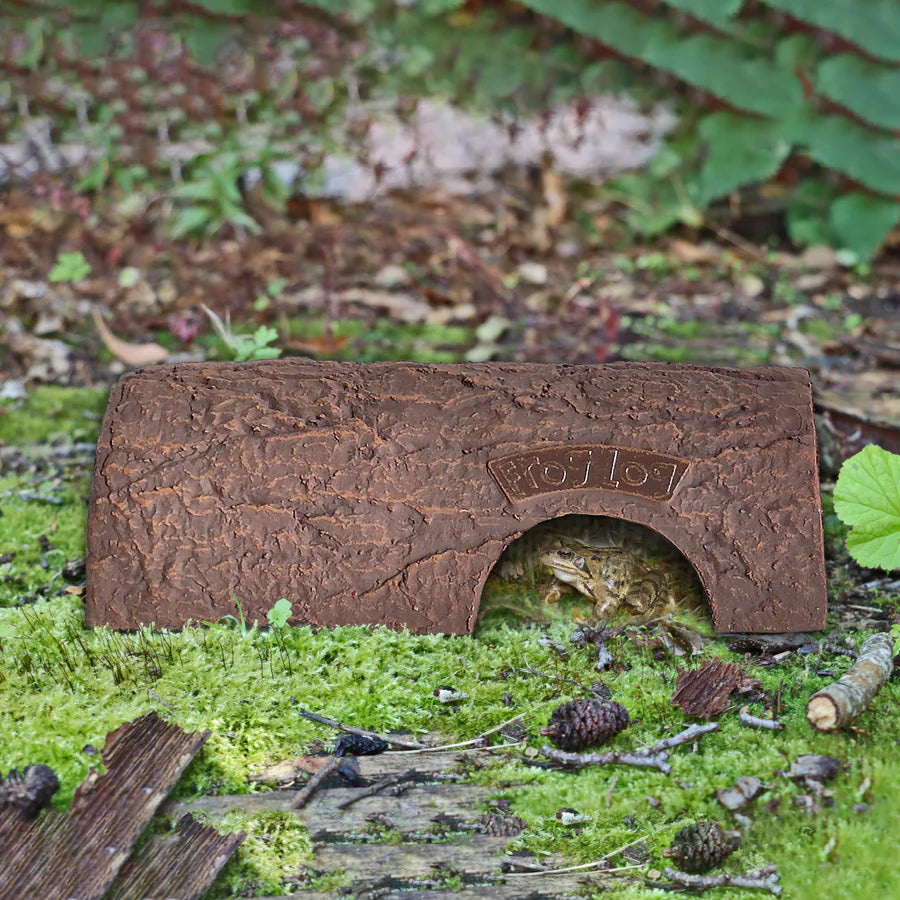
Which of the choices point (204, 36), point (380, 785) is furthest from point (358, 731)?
point (204, 36)

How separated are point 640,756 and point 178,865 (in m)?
1.05

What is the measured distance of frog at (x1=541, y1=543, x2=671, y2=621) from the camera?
310 cm

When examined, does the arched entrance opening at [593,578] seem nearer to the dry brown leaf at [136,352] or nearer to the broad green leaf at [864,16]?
the dry brown leaf at [136,352]

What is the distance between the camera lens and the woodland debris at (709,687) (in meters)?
2.65

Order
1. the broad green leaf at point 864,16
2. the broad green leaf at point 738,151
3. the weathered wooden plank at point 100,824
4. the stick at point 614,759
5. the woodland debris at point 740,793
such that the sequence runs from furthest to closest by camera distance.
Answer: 1. the broad green leaf at point 738,151
2. the broad green leaf at point 864,16
3. the stick at point 614,759
4. the woodland debris at point 740,793
5. the weathered wooden plank at point 100,824

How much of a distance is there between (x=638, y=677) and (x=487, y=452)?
71 cm

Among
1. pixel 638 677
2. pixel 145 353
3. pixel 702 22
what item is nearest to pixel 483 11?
pixel 702 22

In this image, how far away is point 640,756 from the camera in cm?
252

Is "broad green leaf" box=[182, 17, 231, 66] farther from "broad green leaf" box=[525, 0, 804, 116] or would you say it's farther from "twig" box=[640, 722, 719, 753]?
"twig" box=[640, 722, 719, 753]

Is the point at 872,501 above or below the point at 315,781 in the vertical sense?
above

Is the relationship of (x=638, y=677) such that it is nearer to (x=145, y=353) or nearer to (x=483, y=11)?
(x=145, y=353)

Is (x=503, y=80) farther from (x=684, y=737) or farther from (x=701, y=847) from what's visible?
(x=701, y=847)

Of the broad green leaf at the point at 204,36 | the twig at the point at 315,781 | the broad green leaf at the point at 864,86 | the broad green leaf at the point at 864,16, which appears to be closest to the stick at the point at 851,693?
the twig at the point at 315,781

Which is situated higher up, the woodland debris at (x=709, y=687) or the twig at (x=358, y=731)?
the woodland debris at (x=709, y=687)
